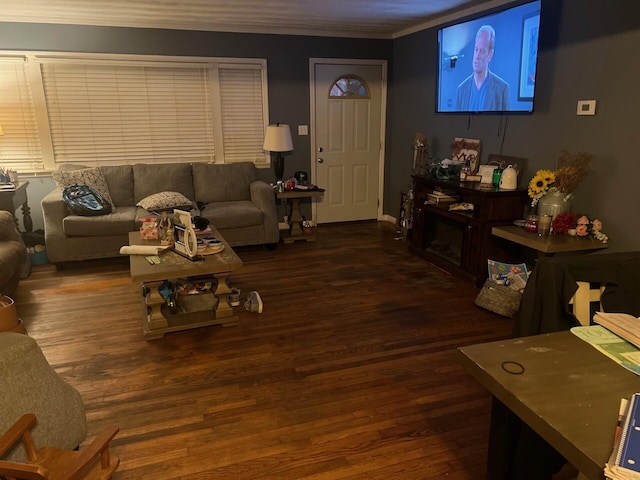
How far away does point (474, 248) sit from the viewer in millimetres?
3848

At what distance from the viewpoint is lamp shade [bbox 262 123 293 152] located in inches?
200

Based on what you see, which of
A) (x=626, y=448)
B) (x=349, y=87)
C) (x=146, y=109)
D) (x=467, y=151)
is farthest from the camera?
(x=349, y=87)

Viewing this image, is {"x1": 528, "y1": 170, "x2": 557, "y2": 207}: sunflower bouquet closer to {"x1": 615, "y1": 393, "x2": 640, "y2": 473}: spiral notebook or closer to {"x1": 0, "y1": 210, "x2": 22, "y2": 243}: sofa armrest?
{"x1": 615, "y1": 393, "x2": 640, "y2": 473}: spiral notebook

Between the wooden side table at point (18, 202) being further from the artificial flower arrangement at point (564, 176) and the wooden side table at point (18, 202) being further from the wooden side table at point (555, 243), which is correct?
the artificial flower arrangement at point (564, 176)

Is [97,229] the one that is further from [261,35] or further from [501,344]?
[501,344]

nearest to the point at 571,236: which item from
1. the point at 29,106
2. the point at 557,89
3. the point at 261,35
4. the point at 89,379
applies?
the point at 557,89

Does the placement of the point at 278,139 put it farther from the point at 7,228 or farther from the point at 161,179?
the point at 7,228

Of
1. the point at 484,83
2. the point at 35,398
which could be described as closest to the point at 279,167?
the point at 484,83

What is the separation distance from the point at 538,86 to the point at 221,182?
3202mm

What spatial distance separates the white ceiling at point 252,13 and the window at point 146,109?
366 millimetres

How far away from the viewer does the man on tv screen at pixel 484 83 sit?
386 cm

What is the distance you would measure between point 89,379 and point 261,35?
13.4 ft

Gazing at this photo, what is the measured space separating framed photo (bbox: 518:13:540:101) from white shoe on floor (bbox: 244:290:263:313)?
2.60 metres

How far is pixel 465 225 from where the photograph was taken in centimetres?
397
